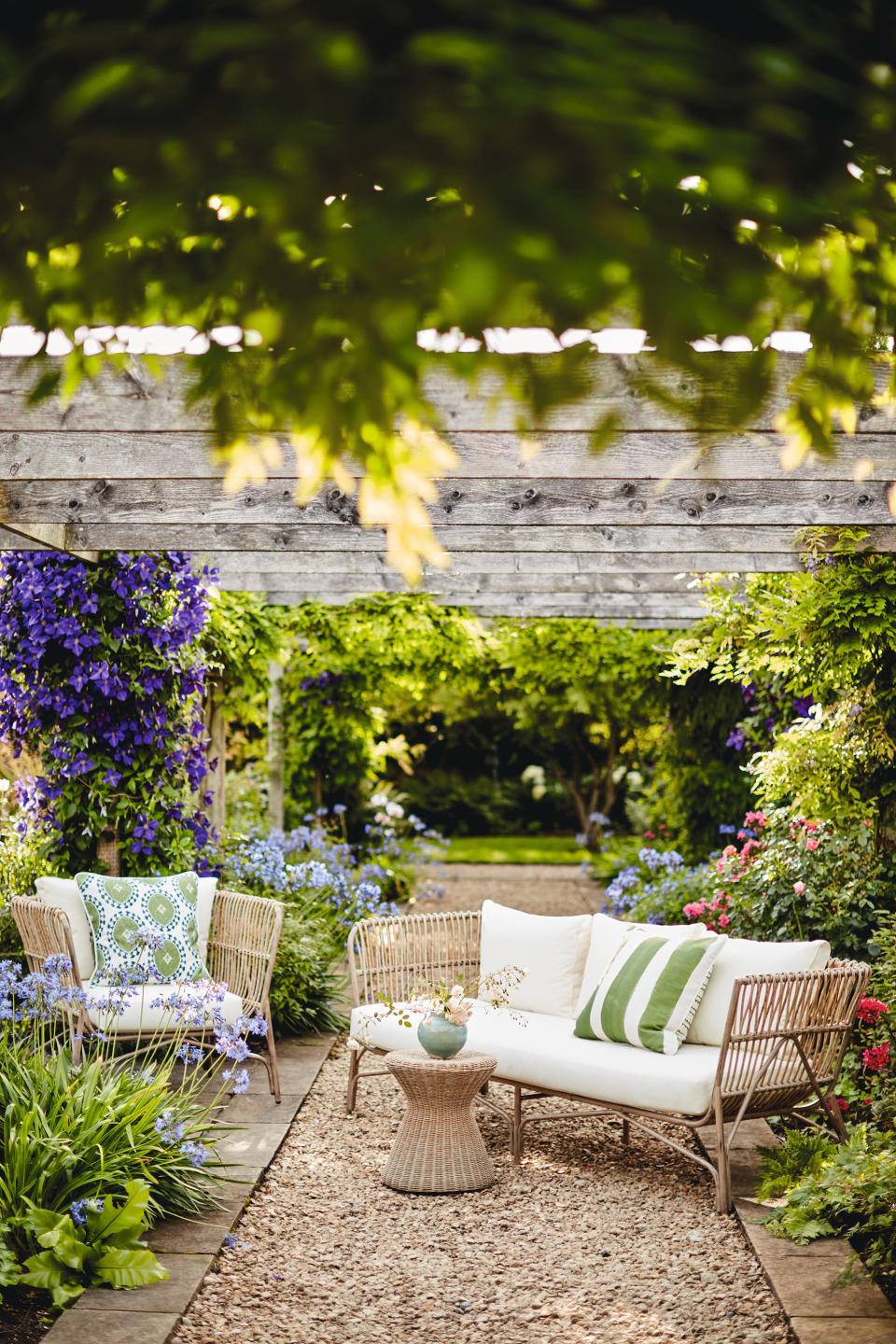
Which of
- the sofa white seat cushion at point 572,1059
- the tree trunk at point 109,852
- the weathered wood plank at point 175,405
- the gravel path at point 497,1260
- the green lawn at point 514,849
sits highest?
the weathered wood plank at point 175,405

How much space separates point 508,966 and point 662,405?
3.76 m

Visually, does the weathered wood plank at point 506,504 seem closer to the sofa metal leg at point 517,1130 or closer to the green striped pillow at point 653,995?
the green striped pillow at point 653,995

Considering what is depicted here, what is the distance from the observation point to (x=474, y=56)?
109cm

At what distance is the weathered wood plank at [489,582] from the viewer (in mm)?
6898

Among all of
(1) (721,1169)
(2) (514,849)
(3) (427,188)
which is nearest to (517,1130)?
(1) (721,1169)

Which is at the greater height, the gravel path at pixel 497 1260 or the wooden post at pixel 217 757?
the wooden post at pixel 217 757

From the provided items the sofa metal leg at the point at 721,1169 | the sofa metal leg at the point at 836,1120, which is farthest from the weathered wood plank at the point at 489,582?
the sofa metal leg at the point at 721,1169

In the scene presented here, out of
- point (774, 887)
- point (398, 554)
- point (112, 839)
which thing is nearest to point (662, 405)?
point (398, 554)

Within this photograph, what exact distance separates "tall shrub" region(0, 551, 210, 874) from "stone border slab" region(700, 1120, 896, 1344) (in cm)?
332

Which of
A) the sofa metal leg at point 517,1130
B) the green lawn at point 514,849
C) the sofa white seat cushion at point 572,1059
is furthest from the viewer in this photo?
the green lawn at point 514,849

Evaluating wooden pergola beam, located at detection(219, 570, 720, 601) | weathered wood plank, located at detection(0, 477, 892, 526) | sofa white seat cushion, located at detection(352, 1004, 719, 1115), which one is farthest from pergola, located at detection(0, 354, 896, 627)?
sofa white seat cushion, located at detection(352, 1004, 719, 1115)

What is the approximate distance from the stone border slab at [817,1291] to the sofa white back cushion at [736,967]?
0.56 meters

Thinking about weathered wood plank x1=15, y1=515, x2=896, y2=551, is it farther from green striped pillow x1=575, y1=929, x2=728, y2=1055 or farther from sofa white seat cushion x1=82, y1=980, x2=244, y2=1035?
sofa white seat cushion x1=82, y1=980, x2=244, y2=1035

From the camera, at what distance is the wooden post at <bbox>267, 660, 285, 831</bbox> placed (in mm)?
9477
